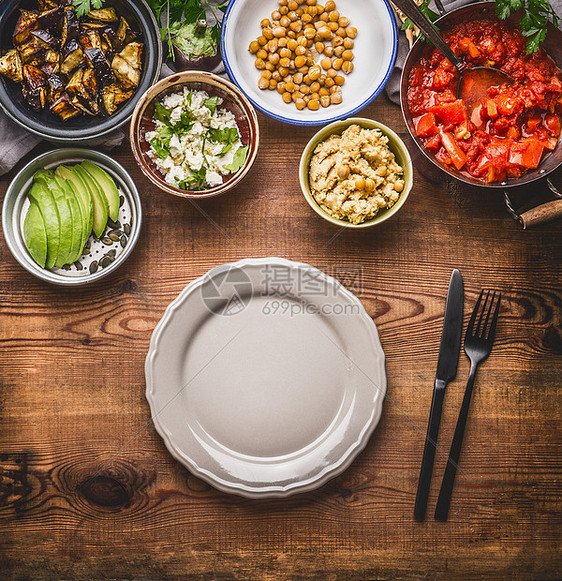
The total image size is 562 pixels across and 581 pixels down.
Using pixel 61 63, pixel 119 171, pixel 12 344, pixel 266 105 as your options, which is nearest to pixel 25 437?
pixel 12 344

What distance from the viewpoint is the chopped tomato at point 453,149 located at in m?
1.51

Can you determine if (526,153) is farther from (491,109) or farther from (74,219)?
(74,219)

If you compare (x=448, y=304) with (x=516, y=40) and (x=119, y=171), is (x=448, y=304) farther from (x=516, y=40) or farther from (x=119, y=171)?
(x=119, y=171)

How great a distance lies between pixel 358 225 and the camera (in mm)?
1499

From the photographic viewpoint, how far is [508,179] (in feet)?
5.04

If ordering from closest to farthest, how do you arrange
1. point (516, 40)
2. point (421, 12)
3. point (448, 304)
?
point (421, 12) → point (516, 40) → point (448, 304)

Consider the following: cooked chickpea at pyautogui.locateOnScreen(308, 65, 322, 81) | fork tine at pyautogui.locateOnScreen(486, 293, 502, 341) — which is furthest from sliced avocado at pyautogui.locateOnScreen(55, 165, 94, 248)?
fork tine at pyautogui.locateOnScreen(486, 293, 502, 341)

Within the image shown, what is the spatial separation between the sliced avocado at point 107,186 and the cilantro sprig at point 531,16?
1332 mm

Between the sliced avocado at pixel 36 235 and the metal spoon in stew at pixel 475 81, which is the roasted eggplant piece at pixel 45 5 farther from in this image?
the metal spoon in stew at pixel 475 81

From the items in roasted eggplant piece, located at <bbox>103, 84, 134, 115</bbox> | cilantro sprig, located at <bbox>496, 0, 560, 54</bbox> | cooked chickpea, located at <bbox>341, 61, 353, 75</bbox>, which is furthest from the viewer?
cooked chickpea, located at <bbox>341, 61, 353, 75</bbox>

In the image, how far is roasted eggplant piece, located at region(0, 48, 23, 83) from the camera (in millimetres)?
1453

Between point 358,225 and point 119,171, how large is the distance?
0.81 m

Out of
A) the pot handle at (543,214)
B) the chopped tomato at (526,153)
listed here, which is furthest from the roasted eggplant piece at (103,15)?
the pot handle at (543,214)

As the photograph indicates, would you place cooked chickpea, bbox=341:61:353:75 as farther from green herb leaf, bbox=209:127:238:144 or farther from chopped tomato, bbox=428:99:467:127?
green herb leaf, bbox=209:127:238:144
